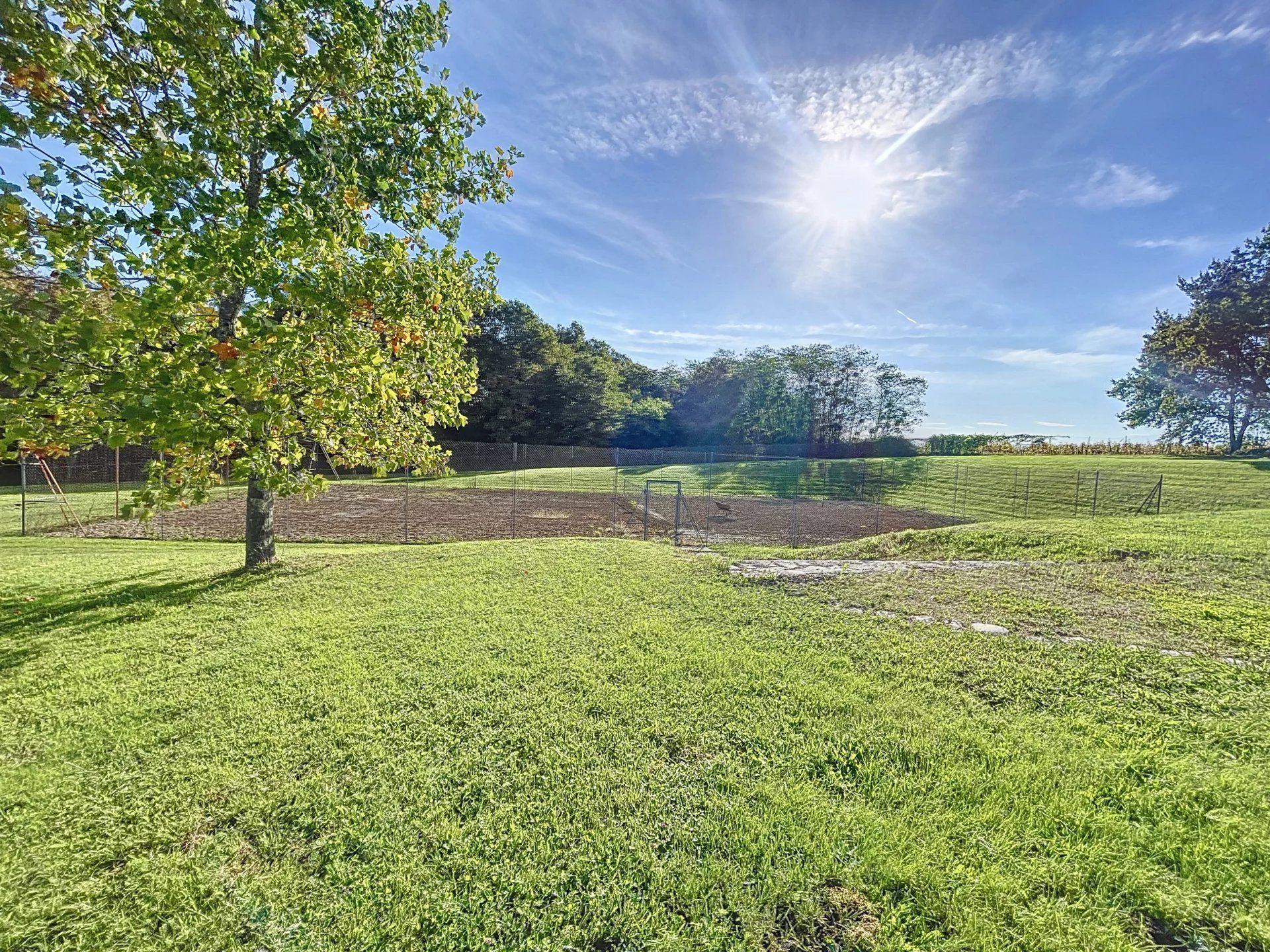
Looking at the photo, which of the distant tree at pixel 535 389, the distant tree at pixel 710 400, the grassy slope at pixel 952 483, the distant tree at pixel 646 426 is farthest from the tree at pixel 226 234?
the distant tree at pixel 710 400

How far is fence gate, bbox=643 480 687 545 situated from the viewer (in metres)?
12.6

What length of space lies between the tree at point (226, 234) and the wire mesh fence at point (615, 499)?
78.3 inches

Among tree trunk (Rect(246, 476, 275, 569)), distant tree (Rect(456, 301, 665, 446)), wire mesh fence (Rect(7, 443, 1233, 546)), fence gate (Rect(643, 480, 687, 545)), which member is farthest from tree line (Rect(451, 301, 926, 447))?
tree trunk (Rect(246, 476, 275, 569))

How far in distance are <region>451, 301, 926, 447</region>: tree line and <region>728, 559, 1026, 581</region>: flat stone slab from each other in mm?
33124

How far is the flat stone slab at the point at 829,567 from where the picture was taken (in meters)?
6.13

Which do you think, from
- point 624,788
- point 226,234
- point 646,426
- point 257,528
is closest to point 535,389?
point 646,426

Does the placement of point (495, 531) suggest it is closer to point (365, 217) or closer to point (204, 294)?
point (365, 217)

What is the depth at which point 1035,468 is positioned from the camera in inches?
966

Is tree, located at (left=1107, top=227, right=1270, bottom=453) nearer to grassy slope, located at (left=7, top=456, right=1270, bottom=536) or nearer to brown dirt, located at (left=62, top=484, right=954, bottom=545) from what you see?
grassy slope, located at (left=7, top=456, right=1270, bottom=536)

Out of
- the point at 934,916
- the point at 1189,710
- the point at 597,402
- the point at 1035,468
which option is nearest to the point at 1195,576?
the point at 1189,710

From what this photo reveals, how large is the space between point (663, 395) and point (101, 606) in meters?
54.4

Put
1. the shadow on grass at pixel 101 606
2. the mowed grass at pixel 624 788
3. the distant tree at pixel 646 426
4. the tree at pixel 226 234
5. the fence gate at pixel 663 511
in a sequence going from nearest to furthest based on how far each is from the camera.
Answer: the mowed grass at pixel 624 788, the tree at pixel 226 234, the shadow on grass at pixel 101 606, the fence gate at pixel 663 511, the distant tree at pixel 646 426

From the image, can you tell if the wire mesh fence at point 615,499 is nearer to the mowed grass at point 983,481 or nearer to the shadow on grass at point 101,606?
the mowed grass at point 983,481

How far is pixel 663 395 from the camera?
57.7 m
